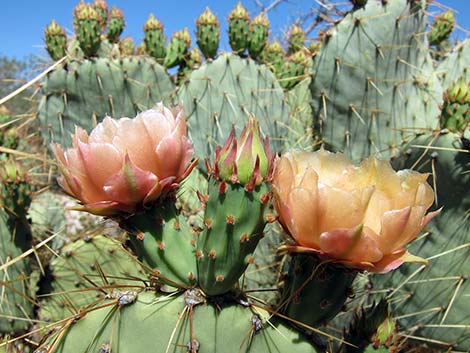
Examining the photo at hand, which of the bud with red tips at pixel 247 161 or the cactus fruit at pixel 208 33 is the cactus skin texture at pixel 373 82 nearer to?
the cactus fruit at pixel 208 33

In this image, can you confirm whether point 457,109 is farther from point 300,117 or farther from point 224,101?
point 300,117

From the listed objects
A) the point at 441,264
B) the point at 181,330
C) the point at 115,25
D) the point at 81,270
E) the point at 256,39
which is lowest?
the point at 81,270

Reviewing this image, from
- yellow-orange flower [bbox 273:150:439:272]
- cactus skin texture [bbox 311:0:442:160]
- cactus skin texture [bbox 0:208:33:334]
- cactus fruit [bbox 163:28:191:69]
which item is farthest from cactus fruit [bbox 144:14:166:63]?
yellow-orange flower [bbox 273:150:439:272]

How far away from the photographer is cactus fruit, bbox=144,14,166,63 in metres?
2.93

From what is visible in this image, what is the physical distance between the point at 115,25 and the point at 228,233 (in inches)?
126

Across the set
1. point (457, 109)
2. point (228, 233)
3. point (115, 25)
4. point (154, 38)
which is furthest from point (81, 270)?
point (115, 25)

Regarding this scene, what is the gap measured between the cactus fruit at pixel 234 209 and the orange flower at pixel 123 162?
8cm

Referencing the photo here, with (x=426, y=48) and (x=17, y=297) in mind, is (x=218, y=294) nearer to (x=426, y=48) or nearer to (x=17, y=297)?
(x=17, y=297)

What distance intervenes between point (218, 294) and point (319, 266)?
18 cm

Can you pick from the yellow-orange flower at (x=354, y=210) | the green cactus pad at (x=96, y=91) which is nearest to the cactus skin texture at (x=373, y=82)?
the green cactus pad at (x=96, y=91)

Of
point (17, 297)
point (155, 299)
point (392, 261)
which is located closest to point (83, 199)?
point (155, 299)

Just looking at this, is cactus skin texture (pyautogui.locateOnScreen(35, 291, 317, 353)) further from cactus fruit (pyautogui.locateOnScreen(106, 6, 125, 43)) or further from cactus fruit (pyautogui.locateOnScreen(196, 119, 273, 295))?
cactus fruit (pyautogui.locateOnScreen(106, 6, 125, 43))

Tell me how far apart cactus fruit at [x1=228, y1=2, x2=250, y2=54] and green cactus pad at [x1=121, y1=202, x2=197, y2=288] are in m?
1.66

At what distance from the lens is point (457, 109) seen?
1.34 metres
